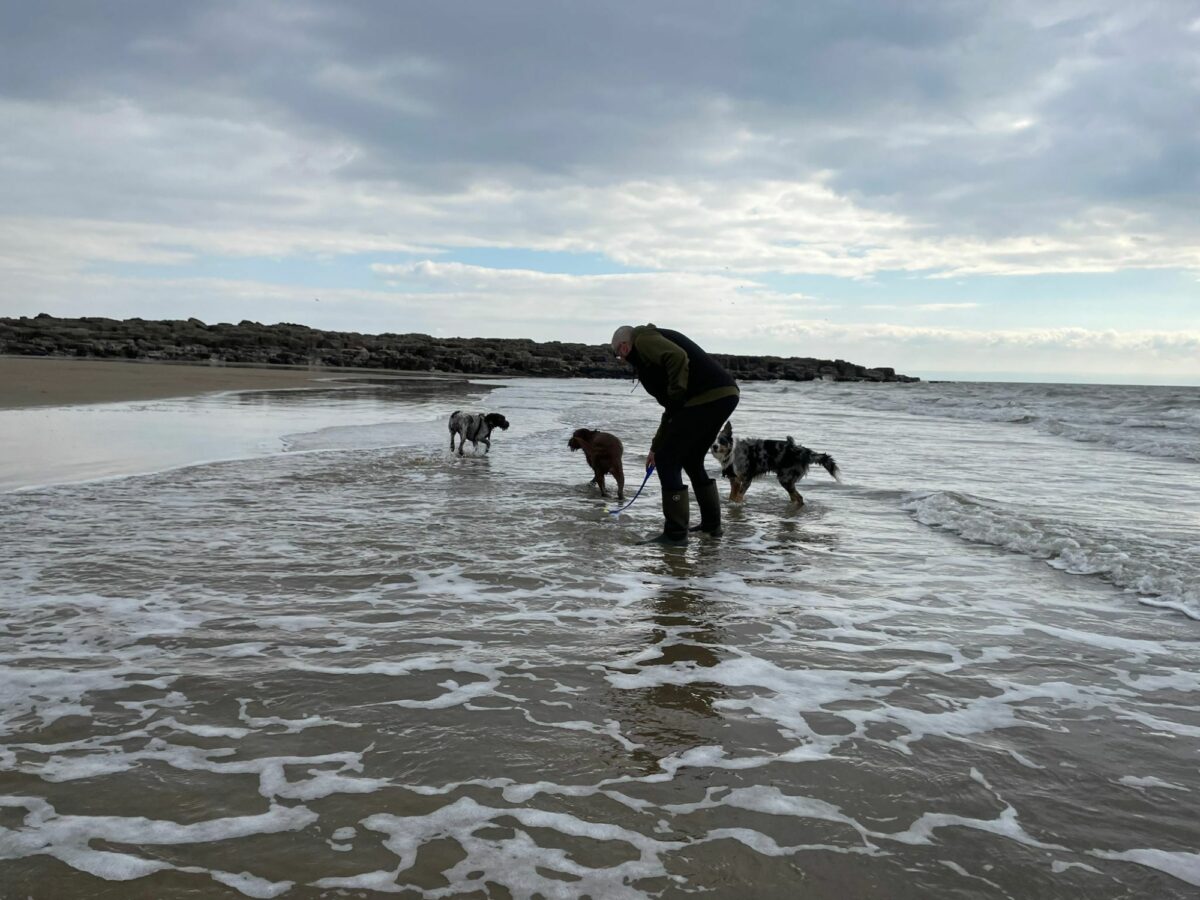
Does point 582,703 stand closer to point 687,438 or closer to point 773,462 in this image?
point 687,438

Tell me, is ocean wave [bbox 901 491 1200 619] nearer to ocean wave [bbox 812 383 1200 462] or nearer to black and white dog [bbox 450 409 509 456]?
black and white dog [bbox 450 409 509 456]

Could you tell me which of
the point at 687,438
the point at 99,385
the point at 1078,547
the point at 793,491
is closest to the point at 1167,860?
the point at 1078,547

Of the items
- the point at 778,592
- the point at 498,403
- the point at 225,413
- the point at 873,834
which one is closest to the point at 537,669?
the point at 873,834

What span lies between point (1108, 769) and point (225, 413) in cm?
1894

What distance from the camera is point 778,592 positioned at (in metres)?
5.80

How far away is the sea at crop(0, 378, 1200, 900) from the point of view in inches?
101

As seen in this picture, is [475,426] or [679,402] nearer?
[679,402]

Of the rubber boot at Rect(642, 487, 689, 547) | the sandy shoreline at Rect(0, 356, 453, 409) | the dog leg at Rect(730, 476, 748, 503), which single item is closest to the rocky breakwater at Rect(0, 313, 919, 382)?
the sandy shoreline at Rect(0, 356, 453, 409)

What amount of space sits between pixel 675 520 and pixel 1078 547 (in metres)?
3.56

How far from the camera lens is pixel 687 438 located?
7.68 meters

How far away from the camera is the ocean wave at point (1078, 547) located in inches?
233

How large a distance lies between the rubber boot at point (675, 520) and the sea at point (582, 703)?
0.79ft

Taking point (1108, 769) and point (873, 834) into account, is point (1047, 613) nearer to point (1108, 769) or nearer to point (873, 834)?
point (1108, 769)

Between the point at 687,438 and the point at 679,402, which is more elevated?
the point at 679,402
